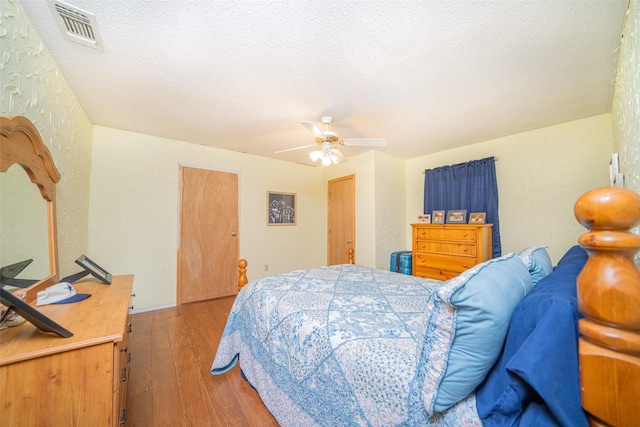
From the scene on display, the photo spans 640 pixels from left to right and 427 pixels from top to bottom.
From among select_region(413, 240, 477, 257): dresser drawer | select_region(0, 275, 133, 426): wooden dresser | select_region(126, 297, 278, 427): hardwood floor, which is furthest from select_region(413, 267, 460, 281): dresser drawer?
select_region(0, 275, 133, 426): wooden dresser

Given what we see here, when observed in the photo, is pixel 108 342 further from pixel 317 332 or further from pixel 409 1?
pixel 409 1

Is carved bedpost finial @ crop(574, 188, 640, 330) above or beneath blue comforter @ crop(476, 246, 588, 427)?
above

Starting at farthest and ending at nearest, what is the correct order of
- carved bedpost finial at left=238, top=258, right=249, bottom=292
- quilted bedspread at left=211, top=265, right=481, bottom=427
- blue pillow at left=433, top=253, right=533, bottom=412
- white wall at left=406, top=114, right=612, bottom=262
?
white wall at left=406, top=114, right=612, bottom=262, carved bedpost finial at left=238, top=258, right=249, bottom=292, quilted bedspread at left=211, top=265, right=481, bottom=427, blue pillow at left=433, top=253, right=533, bottom=412

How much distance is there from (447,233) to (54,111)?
425 centimetres

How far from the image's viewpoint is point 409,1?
4.20 ft

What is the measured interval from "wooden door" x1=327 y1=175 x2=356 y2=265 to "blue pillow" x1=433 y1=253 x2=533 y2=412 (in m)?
3.43

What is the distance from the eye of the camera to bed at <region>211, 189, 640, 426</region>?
16.6 inches

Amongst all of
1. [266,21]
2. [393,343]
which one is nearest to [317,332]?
[393,343]

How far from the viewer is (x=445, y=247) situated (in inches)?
130

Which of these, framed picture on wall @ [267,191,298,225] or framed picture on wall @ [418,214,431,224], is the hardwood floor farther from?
framed picture on wall @ [418,214,431,224]

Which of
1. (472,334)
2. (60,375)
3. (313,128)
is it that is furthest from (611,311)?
(313,128)

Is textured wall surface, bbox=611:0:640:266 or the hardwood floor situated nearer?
textured wall surface, bbox=611:0:640:266

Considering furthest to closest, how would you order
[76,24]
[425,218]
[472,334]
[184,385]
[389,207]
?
[389,207], [425,218], [184,385], [76,24], [472,334]

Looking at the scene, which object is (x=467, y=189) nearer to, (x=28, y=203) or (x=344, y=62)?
(x=344, y=62)
